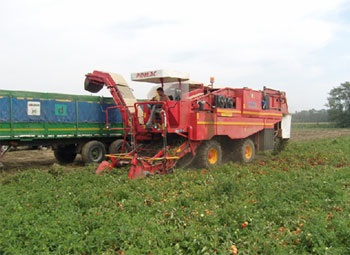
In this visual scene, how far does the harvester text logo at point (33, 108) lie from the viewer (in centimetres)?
1110

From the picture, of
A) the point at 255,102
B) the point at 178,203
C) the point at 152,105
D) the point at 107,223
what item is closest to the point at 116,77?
the point at 152,105

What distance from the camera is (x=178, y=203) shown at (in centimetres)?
613

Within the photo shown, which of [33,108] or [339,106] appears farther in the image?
[339,106]

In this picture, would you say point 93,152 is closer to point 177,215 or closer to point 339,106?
point 177,215

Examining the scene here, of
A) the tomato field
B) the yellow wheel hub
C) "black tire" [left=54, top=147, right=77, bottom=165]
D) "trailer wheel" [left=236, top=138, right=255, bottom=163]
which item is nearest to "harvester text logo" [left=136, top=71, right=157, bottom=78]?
the yellow wheel hub

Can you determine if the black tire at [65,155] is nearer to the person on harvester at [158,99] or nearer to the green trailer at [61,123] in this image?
the green trailer at [61,123]

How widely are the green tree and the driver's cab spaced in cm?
5222

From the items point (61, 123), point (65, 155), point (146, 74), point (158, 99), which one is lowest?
point (65, 155)

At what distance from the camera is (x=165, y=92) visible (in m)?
10.7

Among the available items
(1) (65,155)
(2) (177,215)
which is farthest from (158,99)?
(1) (65,155)

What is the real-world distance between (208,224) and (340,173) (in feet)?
15.7

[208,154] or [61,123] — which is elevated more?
[61,123]

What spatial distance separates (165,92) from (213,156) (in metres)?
2.46

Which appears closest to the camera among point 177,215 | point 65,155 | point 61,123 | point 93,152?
point 177,215
